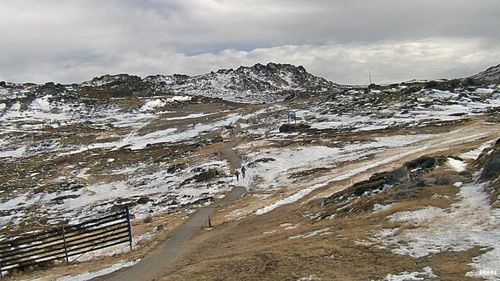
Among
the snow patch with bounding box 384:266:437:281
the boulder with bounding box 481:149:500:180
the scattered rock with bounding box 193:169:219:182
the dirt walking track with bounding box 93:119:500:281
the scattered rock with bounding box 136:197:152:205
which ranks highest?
the boulder with bounding box 481:149:500:180

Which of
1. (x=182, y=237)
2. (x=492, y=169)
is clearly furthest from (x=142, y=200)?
(x=492, y=169)

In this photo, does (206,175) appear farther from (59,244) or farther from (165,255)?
(165,255)

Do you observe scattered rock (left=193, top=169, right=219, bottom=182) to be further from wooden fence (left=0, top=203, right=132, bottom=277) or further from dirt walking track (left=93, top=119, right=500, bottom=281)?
wooden fence (left=0, top=203, right=132, bottom=277)

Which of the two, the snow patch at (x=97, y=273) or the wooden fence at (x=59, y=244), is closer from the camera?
the snow patch at (x=97, y=273)

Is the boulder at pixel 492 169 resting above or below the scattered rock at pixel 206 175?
above

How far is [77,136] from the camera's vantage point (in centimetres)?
11825

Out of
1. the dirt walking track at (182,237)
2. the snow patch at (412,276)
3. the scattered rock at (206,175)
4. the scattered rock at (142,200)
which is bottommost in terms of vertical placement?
the scattered rock at (142,200)

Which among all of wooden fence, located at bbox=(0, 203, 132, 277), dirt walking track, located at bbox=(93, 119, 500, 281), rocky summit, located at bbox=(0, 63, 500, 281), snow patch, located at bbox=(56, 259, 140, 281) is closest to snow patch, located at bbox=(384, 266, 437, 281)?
rocky summit, located at bbox=(0, 63, 500, 281)

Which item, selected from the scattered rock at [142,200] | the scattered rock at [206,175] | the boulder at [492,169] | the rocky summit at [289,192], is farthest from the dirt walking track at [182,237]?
the boulder at [492,169]

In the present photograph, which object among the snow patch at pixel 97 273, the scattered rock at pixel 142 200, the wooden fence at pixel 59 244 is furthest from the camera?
the scattered rock at pixel 142 200

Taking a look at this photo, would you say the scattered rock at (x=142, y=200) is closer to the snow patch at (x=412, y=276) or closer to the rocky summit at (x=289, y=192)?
the rocky summit at (x=289, y=192)

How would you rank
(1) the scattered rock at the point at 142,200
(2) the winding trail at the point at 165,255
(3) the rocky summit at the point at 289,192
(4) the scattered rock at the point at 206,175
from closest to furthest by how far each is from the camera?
1. (3) the rocky summit at the point at 289,192
2. (2) the winding trail at the point at 165,255
3. (1) the scattered rock at the point at 142,200
4. (4) the scattered rock at the point at 206,175

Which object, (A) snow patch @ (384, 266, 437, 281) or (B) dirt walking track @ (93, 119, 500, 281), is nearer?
(A) snow patch @ (384, 266, 437, 281)

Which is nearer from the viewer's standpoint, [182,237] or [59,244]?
[59,244]
